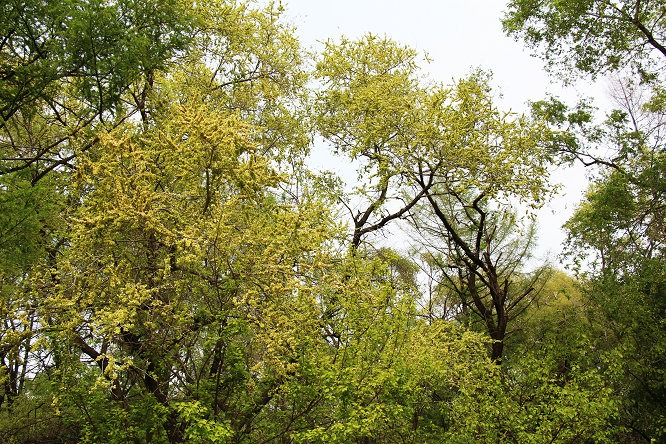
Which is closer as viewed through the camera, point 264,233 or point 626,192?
point 264,233

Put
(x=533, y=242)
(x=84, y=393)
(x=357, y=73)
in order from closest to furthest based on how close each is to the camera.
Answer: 1. (x=84, y=393)
2. (x=357, y=73)
3. (x=533, y=242)

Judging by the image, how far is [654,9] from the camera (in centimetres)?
1188

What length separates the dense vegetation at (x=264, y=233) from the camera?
625 cm

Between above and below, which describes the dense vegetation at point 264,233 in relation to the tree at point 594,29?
below

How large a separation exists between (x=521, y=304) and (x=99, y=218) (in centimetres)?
1710

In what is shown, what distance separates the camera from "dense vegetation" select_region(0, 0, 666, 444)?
6250 mm

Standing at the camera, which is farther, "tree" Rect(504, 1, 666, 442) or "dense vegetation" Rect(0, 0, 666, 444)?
"tree" Rect(504, 1, 666, 442)

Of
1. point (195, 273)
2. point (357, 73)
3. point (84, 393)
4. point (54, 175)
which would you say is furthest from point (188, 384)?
point (357, 73)

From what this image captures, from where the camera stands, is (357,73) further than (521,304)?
No

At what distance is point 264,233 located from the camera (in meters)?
6.70

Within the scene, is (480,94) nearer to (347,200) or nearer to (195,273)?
(347,200)

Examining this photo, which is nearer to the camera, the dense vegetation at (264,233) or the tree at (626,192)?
the dense vegetation at (264,233)

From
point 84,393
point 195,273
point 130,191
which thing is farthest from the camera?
point 84,393

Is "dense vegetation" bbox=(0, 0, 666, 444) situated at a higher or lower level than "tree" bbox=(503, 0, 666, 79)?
lower
